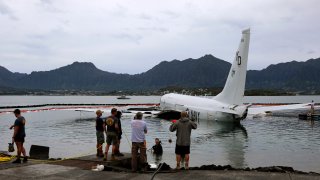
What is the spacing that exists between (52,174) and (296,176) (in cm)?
869

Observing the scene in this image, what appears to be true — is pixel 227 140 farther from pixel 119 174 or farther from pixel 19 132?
pixel 119 174

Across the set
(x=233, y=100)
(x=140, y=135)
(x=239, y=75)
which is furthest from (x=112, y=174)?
(x=233, y=100)

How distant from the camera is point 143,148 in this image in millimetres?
15602

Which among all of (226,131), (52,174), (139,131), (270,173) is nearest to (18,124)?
(52,174)

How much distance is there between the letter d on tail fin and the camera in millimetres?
43406

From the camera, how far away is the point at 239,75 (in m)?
44.3

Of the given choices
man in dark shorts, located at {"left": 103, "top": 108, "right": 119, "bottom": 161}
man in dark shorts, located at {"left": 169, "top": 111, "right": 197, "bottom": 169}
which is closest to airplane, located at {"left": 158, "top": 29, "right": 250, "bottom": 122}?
man in dark shorts, located at {"left": 103, "top": 108, "right": 119, "bottom": 161}

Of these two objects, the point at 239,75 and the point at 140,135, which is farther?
the point at 239,75

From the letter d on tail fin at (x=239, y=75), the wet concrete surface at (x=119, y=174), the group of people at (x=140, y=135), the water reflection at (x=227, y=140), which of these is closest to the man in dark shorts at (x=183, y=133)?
the group of people at (x=140, y=135)

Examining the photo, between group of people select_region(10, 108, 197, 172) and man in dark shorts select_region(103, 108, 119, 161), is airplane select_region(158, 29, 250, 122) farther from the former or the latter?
group of people select_region(10, 108, 197, 172)

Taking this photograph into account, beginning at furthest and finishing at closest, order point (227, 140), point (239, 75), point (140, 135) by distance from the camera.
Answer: point (239, 75) < point (227, 140) < point (140, 135)

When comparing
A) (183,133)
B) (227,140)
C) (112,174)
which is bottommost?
(227,140)

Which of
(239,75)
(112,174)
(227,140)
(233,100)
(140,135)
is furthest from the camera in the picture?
(233,100)

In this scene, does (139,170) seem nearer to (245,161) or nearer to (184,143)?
(184,143)
